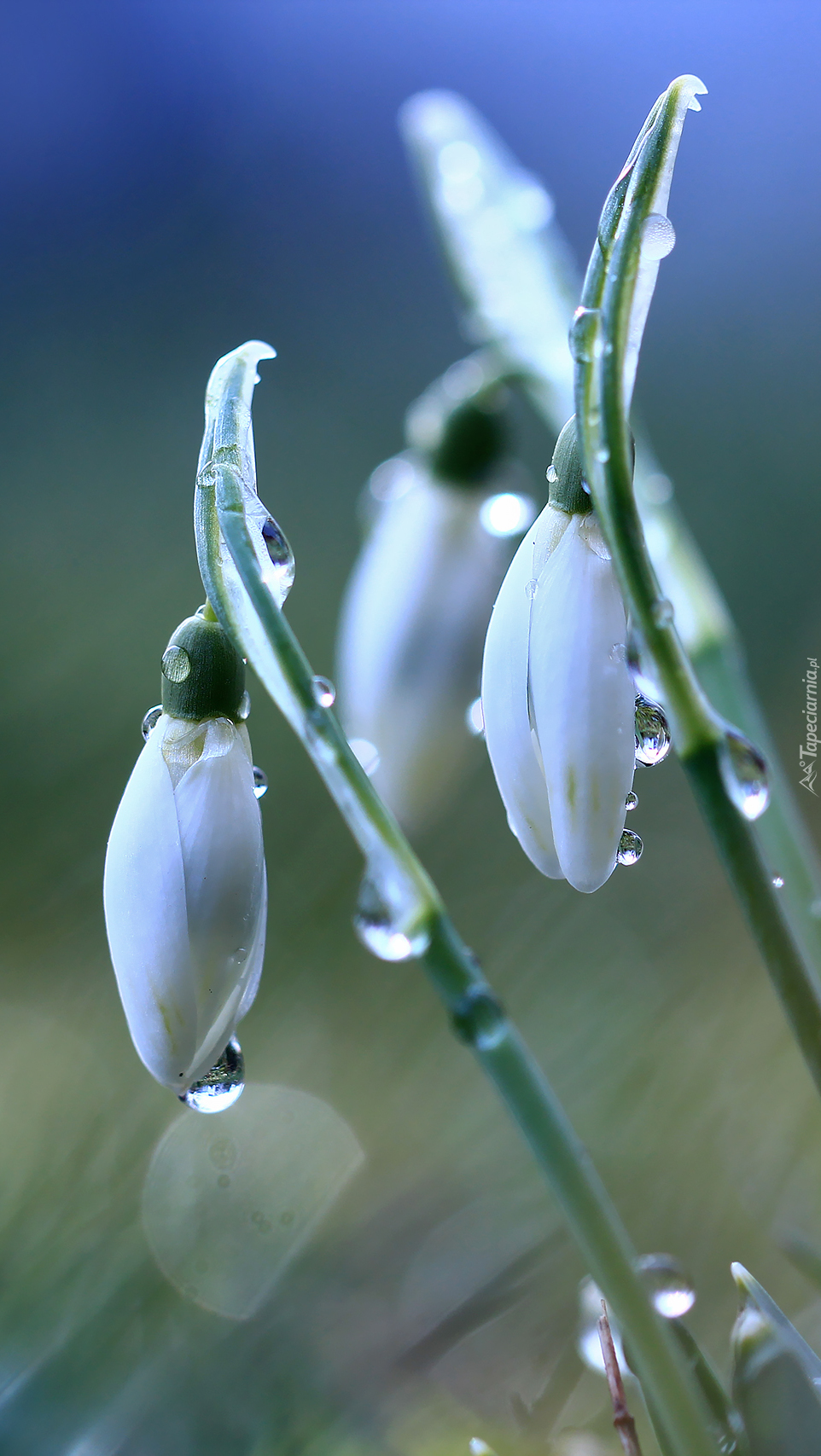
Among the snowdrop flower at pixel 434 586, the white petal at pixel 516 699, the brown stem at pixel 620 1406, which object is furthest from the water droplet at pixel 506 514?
the brown stem at pixel 620 1406

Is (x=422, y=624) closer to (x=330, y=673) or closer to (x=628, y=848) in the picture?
(x=628, y=848)

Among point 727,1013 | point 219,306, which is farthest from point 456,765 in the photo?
point 219,306

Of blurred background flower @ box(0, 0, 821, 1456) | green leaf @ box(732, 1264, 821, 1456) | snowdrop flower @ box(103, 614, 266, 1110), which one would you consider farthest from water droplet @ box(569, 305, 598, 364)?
blurred background flower @ box(0, 0, 821, 1456)

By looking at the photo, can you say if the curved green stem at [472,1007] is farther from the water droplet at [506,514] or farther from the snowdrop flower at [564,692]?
the water droplet at [506,514]

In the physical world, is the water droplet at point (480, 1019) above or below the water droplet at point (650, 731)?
below

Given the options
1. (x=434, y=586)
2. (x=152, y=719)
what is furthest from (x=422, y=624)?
(x=152, y=719)

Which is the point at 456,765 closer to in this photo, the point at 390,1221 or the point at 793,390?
the point at 390,1221
